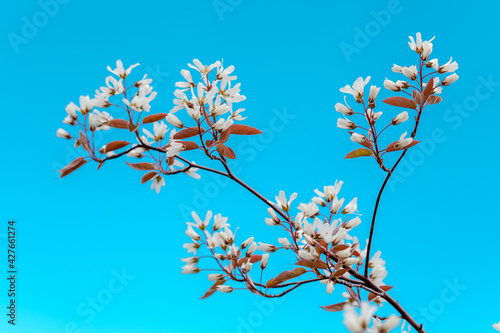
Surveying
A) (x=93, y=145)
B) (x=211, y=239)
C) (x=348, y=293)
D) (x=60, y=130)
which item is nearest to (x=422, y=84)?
(x=348, y=293)

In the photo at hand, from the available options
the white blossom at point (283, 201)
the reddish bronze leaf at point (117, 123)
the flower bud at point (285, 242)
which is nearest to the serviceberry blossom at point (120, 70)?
the reddish bronze leaf at point (117, 123)

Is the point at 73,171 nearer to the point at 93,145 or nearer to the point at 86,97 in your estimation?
the point at 93,145

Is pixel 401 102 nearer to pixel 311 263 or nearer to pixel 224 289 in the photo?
pixel 311 263

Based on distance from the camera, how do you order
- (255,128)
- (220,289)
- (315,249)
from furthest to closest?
(255,128), (220,289), (315,249)

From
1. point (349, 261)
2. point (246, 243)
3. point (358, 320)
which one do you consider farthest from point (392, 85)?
point (358, 320)

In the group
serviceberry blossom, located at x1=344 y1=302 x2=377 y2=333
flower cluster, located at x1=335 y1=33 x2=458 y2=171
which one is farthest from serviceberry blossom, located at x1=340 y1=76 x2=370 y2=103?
serviceberry blossom, located at x1=344 y1=302 x2=377 y2=333

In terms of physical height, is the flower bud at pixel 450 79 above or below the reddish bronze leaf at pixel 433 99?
above

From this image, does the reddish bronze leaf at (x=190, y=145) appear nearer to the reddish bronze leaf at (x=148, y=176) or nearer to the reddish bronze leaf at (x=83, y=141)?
the reddish bronze leaf at (x=148, y=176)

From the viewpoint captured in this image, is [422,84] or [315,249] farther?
[422,84]
